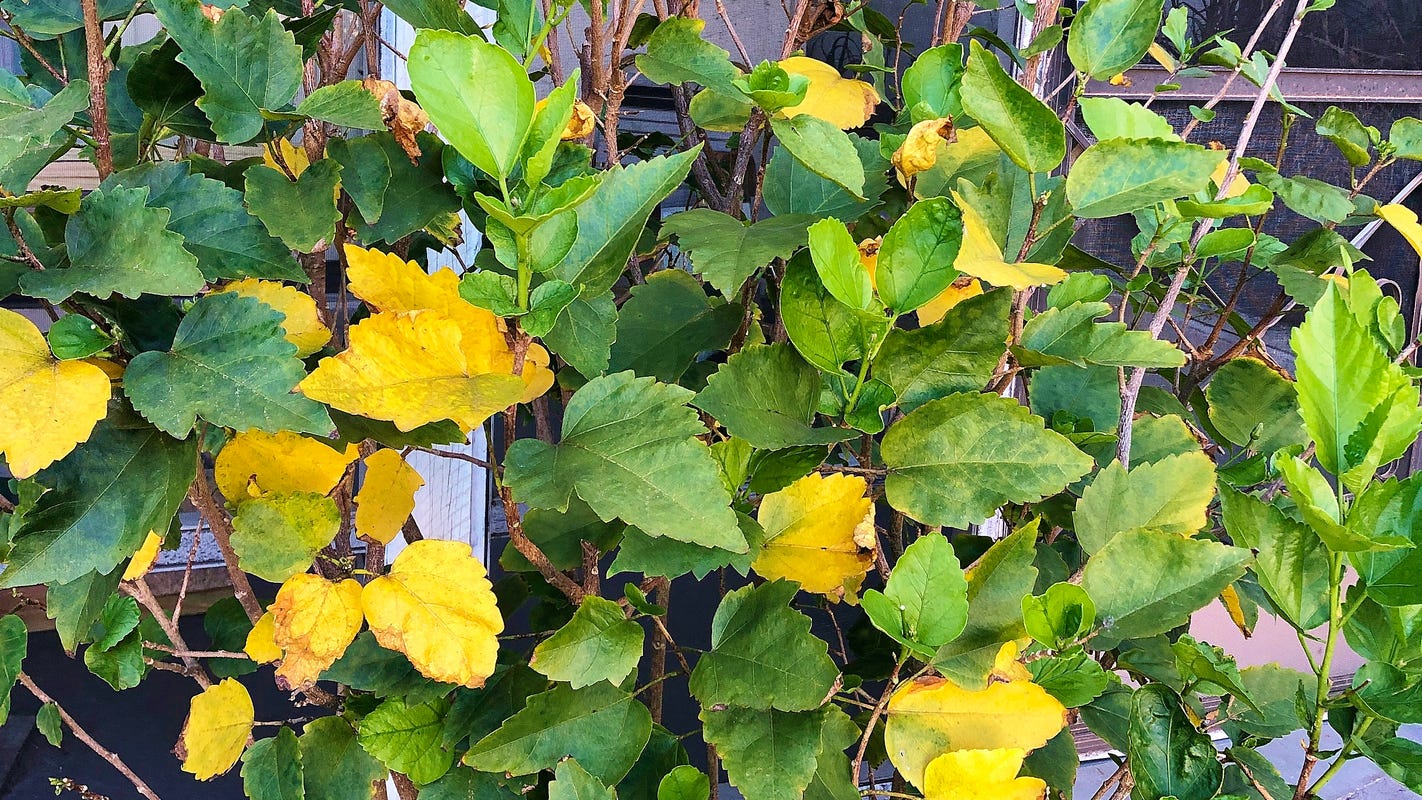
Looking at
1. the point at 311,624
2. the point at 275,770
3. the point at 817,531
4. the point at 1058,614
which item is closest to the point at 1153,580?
the point at 1058,614

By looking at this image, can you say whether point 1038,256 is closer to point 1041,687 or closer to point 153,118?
point 1041,687

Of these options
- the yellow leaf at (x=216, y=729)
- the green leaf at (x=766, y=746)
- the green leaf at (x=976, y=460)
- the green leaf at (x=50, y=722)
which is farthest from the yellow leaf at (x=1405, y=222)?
the green leaf at (x=50, y=722)

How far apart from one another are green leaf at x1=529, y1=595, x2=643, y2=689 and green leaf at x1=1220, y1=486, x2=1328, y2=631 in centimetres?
27

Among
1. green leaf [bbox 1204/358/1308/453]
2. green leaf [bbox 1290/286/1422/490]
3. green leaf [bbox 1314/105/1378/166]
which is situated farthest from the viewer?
green leaf [bbox 1314/105/1378/166]

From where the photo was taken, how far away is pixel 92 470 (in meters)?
0.40

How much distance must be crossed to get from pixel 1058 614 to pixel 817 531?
6.2 inches

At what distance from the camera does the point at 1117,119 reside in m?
0.42

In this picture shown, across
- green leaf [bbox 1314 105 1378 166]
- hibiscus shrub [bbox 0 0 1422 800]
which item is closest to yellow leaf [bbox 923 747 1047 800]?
hibiscus shrub [bbox 0 0 1422 800]

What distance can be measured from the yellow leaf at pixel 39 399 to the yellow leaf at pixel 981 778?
381 millimetres

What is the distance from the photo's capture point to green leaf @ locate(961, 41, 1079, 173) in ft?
1.21

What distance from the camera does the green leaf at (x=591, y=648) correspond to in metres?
0.45

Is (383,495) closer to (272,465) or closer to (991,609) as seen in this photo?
(272,465)

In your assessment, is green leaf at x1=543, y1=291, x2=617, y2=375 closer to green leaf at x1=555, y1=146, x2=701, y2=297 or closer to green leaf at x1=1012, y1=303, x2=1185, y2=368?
green leaf at x1=555, y1=146, x2=701, y2=297

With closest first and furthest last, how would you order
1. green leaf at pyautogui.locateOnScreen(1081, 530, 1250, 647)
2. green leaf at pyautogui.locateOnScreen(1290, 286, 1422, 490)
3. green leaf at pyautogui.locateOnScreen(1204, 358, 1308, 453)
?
1. green leaf at pyautogui.locateOnScreen(1290, 286, 1422, 490)
2. green leaf at pyautogui.locateOnScreen(1081, 530, 1250, 647)
3. green leaf at pyautogui.locateOnScreen(1204, 358, 1308, 453)
